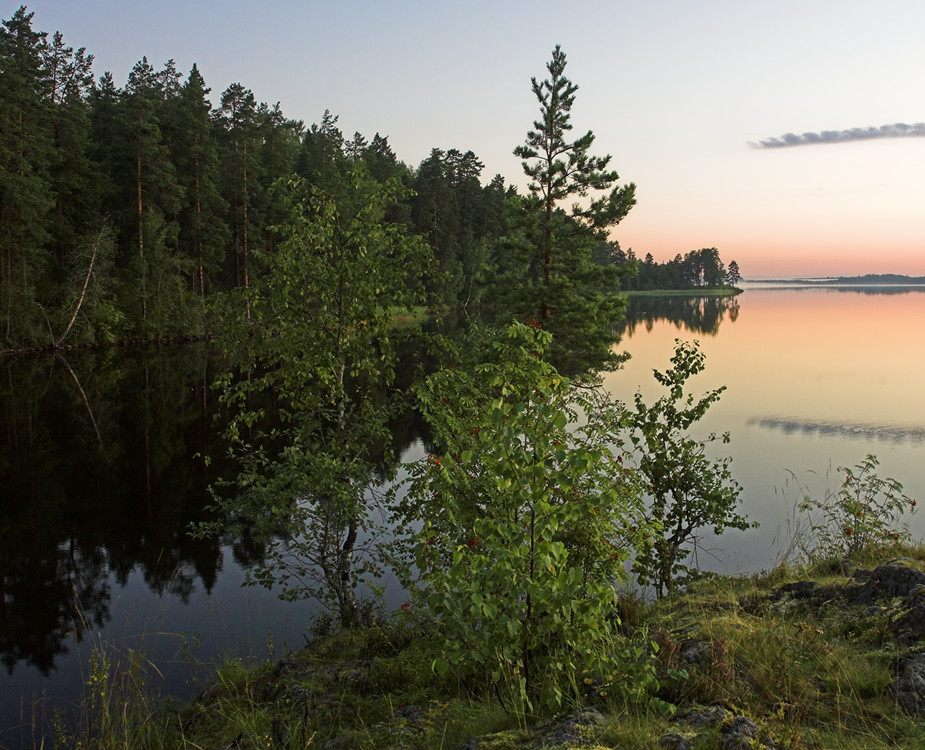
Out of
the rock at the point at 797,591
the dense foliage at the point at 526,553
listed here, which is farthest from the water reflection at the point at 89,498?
the rock at the point at 797,591

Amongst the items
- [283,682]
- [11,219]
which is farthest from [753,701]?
[11,219]

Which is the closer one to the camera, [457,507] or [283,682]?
[457,507]

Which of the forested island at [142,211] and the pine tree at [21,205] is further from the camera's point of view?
the pine tree at [21,205]

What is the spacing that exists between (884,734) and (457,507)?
2.90 meters

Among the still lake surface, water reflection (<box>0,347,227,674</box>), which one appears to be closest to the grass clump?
the still lake surface

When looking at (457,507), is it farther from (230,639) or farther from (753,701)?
(230,639)

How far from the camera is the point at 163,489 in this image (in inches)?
707

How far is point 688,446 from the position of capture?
10.1 meters

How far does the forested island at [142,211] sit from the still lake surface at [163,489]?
5141mm

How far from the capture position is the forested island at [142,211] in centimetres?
2745

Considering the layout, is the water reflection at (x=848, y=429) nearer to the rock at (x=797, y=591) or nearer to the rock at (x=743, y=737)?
the rock at (x=797, y=591)

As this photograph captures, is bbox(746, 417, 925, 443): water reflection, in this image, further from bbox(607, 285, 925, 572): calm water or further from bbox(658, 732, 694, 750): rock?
bbox(658, 732, 694, 750): rock

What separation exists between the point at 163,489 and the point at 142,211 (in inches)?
1373

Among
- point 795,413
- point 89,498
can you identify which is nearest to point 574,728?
point 89,498
